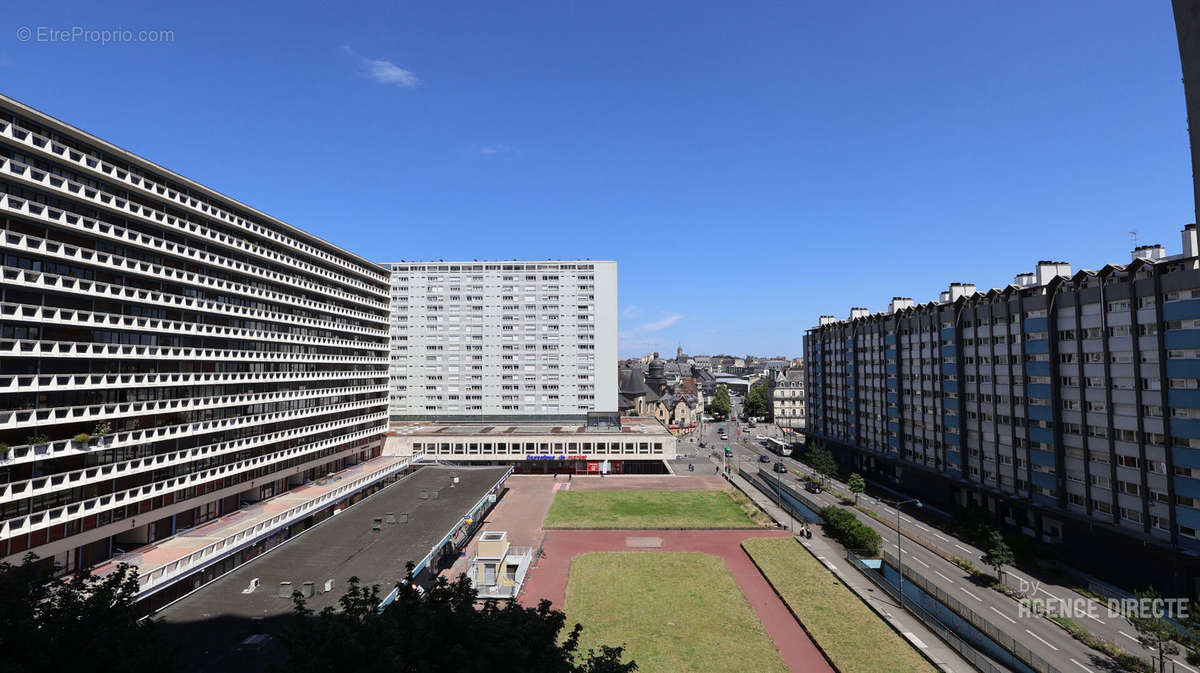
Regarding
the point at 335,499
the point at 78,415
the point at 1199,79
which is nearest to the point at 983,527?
the point at 1199,79

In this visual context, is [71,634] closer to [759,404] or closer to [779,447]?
[779,447]

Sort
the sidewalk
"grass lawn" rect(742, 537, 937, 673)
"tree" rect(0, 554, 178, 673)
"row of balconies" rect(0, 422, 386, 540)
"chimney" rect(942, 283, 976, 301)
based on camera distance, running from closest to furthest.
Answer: "tree" rect(0, 554, 178, 673) → "grass lawn" rect(742, 537, 937, 673) → "row of balconies" rect(0, 422, 386, 540) → the sidewalk → "chimney" rect(942, 283, 976, 301)

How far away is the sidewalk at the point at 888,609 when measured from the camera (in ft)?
113

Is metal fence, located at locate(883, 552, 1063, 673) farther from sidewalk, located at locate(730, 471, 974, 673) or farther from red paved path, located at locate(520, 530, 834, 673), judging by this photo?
red paved path, located at locate(520, 530, 834, 673)

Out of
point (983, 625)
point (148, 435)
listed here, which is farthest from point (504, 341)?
point (983, 625)

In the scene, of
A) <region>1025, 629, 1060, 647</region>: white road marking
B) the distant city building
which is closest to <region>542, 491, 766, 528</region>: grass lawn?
the distant city building

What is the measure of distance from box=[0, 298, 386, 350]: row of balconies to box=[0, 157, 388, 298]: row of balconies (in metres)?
6.89

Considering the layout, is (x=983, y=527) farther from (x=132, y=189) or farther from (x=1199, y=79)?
(x=132, y=189)

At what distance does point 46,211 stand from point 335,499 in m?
36.2

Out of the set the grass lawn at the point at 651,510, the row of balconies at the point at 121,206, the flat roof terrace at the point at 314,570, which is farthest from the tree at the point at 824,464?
the row of balconies at the point at 121,206

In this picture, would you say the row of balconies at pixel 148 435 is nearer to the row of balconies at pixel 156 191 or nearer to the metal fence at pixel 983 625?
the row of balconies at pixel 156 191

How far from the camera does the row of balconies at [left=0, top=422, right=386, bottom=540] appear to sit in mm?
34194

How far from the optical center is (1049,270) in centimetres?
5916

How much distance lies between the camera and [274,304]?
63688 mm
